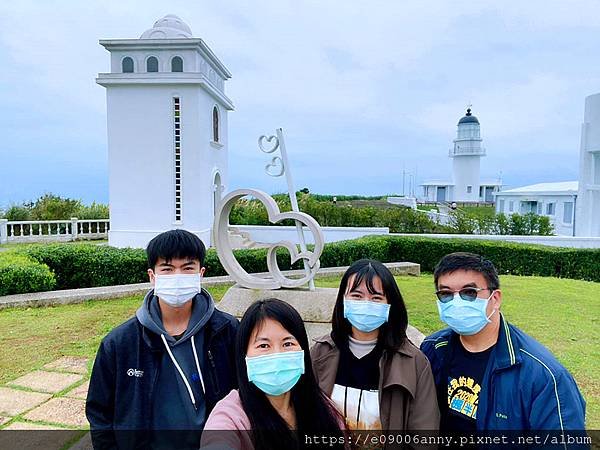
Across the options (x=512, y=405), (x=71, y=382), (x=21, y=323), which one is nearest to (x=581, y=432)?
(x=512, y=405)

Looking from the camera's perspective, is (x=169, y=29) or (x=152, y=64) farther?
(x=169, y=29)

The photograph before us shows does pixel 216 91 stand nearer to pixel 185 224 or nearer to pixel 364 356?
pixel 185 224

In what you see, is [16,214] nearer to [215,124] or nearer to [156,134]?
[156,134]

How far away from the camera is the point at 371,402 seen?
2.01 metres

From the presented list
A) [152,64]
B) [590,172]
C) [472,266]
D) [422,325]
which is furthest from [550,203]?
[472,266]

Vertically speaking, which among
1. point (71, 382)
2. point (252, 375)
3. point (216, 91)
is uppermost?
point (216, 91)

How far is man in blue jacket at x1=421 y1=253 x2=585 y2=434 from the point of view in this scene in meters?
1.80

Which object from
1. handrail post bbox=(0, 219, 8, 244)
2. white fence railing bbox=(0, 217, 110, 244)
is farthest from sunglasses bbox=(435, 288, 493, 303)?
handrail post bbox=(0, 219, 8, 244)

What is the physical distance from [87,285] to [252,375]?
8.24m

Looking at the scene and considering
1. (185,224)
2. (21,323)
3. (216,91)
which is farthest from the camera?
(216,91)

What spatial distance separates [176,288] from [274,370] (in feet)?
2.66

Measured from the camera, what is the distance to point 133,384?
2092 millimetres

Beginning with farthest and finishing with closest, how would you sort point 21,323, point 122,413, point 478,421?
point 21,323, point 122,413, point 478,421

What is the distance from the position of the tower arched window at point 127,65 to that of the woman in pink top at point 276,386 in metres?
14.4
